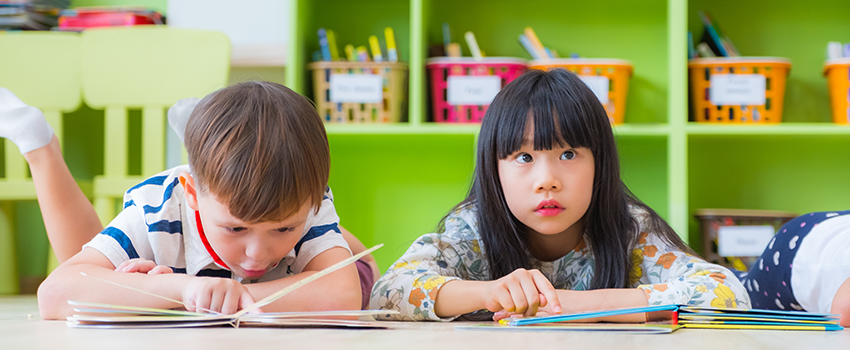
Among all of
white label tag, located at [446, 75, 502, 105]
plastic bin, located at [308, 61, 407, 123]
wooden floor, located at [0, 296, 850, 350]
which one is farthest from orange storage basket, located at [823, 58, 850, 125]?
wooden floor, located at [0, 296, 850, 350]

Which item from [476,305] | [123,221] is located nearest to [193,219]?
[123,221]

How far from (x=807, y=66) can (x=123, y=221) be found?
1613 mm

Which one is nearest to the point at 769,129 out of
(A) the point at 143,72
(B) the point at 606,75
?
(B) the point at 606,75

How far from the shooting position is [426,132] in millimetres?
1474

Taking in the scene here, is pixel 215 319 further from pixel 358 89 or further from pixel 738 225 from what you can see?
pixel 738 225

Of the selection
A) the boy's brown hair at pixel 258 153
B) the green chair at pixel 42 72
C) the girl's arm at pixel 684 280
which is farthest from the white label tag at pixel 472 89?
the green chair at pixel 42 72

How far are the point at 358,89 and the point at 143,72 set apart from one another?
0.51m

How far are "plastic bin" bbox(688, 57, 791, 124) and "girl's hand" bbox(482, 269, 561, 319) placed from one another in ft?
3.25

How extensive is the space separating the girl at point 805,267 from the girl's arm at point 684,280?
161mm

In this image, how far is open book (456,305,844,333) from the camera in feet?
1.79

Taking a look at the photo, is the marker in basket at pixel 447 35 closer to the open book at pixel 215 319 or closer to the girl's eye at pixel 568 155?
the girl's eye at pixel 568 155

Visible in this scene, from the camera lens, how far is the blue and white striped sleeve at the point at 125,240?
0.76m

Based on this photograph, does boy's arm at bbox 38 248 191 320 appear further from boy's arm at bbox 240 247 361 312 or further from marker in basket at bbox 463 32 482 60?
marker in basket at bbox 463 32 482 60

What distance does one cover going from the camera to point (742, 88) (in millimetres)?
1445
